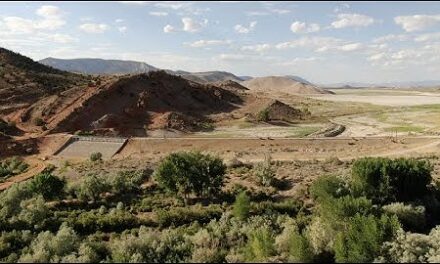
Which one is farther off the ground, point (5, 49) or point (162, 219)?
point (5, 49)

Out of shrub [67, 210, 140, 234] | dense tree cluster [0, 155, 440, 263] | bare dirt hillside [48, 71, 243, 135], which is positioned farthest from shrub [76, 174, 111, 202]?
bare dirt hillside [48, 71, 243, 135]

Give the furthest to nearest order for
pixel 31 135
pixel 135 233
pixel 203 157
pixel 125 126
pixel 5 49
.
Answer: pixel 5 49, pixel 125 126, pixel 31 135, pixel 203 157, pixel 135 233

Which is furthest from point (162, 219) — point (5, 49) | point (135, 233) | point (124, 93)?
point (5, 49)

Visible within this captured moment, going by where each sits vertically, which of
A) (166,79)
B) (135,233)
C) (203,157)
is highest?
(166,79)

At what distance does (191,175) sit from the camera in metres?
35.8

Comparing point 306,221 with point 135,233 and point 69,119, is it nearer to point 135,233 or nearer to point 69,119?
point 135,233

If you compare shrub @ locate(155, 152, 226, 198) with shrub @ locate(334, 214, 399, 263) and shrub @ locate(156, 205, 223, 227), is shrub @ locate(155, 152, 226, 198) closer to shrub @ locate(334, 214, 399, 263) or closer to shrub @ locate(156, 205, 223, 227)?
shrub @ locate(156, 205, 223, 227)

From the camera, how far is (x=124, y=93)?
8131cm

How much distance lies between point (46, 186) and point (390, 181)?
22926mm

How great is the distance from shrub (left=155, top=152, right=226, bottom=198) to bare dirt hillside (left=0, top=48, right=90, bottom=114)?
4544cm

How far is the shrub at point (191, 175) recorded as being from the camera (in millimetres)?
35719

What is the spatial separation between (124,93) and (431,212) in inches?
2298

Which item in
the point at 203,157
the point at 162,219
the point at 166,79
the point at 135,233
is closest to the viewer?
the point at 135,233

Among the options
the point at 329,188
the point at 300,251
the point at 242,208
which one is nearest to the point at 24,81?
the point at 242,208
